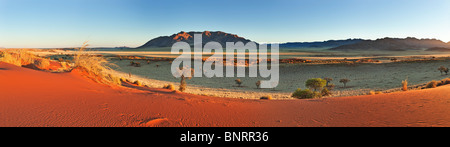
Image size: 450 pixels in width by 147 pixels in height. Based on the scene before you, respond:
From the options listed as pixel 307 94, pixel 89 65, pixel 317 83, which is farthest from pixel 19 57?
pixel 317 83

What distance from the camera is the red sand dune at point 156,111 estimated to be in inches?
152

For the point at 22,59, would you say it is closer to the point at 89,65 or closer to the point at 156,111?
the point at 89,65

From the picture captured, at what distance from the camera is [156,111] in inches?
183

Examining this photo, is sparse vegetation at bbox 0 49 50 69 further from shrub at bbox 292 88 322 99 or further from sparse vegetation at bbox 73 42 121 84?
shrub at bbox 292 88 322 99

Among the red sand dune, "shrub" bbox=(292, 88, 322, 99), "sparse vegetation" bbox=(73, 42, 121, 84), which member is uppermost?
"sparse vegetation" bbox=(73, 42, 121, 84)

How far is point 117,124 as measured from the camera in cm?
371

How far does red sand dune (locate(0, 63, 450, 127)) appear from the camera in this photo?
3851 millimetres

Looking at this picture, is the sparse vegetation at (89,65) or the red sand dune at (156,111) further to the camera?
the sparse vegetation at (89,65)

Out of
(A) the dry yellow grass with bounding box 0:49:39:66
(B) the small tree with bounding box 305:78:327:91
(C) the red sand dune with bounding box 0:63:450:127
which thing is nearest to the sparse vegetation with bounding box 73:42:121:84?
(C) the red sand dune with bounding box 0:63:450:127

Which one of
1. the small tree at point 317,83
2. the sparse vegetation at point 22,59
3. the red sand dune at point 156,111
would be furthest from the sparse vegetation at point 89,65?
the small tree at point 317,83

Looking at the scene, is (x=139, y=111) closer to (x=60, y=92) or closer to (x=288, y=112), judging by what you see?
(x=60, y=92)

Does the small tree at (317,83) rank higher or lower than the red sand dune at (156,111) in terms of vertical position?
lower

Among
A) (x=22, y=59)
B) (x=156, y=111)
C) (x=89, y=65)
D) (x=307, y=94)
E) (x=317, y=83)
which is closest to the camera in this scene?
(x=156, y=111)

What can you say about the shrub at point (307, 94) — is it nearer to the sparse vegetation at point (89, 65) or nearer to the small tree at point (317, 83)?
the small tree at point (317, 83)
